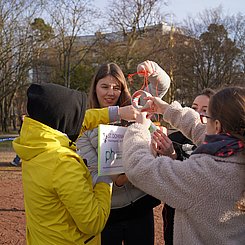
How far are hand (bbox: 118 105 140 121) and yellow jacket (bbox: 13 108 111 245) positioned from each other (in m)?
0.45

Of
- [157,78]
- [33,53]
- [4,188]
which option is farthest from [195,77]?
[157,78]

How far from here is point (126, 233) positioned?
2525 millimetres

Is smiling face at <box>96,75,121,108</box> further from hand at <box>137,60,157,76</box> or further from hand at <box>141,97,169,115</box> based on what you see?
hand at <box>141,97,169,115</box>

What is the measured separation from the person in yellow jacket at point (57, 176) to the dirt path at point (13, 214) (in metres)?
2.85

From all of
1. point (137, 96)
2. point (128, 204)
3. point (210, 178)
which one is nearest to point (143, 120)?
point (137, 96)

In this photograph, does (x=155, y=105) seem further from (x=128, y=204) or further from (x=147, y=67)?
(x=128, y=204)

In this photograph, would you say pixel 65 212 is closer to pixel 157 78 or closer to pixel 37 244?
pixel 37 244

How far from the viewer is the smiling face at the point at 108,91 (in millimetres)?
2828

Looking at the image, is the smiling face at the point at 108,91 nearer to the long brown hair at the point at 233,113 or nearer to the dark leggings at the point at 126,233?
the dark leggings at the point at 126,233

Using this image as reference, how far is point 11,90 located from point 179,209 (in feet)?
95.1

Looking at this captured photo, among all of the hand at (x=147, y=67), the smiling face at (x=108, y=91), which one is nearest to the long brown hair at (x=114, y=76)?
the smiling face at (x=108, y=91)

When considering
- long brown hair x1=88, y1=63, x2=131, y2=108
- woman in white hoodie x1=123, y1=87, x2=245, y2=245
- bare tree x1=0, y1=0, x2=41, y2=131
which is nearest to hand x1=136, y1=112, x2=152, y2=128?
woman in white hoodie x1=123, y1=87, x2=245, y2=245

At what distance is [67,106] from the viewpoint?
6.16 ft

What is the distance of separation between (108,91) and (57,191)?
1.24 m
